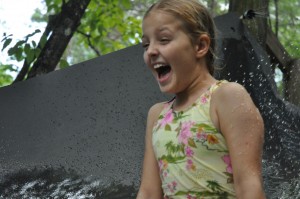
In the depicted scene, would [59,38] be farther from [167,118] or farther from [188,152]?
[188,152]

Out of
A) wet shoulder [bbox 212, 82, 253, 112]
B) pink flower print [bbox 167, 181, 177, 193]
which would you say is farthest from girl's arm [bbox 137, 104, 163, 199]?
wet shoulder [bbox 212, 82, 253, 112]

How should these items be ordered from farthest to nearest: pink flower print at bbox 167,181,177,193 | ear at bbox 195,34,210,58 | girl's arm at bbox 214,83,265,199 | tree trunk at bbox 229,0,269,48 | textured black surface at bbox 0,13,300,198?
tree trunk at bbox 229,0,269,48 → textured black surface at bbox 0,13,300,198 → ear at bbox 195,34,210,58 → pink flower print at bbox 167,181,177,193 → girl's arm at bbox 214,83,265,199

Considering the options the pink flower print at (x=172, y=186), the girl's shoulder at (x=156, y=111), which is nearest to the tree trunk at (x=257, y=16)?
the girl's shoulder at (x=156, y=111)

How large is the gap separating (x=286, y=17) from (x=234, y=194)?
5595mm

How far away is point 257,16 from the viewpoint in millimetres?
3854

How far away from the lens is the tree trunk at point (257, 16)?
393cm

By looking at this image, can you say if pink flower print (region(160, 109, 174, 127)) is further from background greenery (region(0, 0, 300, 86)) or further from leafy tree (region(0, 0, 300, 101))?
background greenery (region(0, 0, 300, 86))

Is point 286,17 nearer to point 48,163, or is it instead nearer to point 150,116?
point 48,163

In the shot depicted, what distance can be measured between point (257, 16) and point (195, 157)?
7.31 ft

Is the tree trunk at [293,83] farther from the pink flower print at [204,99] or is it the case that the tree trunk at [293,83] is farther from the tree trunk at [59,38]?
the pink flower print at [204,99]

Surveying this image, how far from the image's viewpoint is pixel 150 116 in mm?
1986

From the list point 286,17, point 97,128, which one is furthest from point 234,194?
point 286,17

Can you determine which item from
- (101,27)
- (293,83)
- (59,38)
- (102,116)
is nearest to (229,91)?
(102,116)

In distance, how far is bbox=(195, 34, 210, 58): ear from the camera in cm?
190
